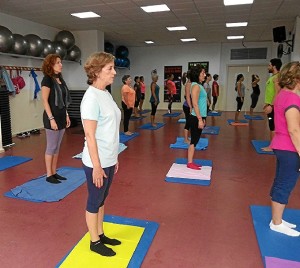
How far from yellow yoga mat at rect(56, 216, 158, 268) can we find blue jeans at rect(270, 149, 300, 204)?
3.46 feet

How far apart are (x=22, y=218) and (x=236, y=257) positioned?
1.89 meters

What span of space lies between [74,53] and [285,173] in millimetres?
7036

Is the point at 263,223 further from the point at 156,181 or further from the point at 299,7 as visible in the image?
the point at 299,7

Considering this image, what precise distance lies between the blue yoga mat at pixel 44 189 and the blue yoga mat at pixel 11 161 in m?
0.85

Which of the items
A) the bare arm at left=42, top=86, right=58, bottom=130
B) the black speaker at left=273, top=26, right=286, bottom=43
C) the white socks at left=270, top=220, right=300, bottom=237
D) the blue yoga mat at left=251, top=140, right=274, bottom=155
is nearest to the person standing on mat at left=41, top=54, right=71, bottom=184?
the bare arm at left=42, top=86, right=58, bottom=130

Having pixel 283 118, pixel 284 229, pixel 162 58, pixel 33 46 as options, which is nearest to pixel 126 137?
pixel 33 46

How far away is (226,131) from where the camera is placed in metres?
6.98

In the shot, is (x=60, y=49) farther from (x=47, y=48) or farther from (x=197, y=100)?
(x=197, y=100)

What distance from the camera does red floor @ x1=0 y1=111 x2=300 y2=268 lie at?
2.01 m

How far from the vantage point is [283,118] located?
2.02 metres

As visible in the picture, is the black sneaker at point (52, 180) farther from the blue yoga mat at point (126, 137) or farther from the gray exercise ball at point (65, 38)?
the gray exercise ball at point (65, 38)

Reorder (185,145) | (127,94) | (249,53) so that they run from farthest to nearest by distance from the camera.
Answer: (249,53), (127,94), (185,145)

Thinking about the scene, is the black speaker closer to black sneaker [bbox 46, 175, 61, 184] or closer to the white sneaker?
the white sneaker

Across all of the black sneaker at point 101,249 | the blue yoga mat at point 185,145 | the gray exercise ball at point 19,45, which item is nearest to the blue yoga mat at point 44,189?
the black sneaker at point 101,249
